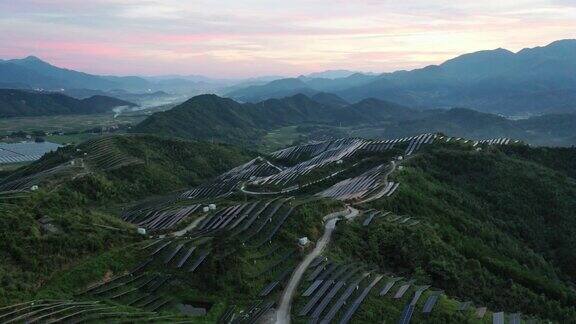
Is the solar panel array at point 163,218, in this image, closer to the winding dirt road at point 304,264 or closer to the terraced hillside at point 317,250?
the terraced hillside at point 317,250

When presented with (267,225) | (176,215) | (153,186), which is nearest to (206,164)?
(153,186)

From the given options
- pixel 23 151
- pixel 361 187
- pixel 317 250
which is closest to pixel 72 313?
pixel 317 250

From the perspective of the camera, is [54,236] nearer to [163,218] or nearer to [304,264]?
[163,218]

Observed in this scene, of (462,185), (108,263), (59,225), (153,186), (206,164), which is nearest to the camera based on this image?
(108,263)

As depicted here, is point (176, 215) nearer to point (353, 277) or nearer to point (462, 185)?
point (353, 277)

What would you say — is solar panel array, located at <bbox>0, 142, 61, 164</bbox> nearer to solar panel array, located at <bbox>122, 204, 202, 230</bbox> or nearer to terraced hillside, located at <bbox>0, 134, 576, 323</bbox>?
terraced hillside, located at <bbox>0, 134, 576, 323</bbox>

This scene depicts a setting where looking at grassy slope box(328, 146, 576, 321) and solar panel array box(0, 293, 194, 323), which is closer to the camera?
solar panel array box(0, 293, 194, 323)

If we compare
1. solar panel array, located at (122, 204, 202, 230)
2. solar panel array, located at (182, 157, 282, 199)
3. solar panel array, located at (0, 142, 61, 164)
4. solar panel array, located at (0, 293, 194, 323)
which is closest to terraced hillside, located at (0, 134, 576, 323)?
solar panel array, located at (0, 293, 194, 323)
